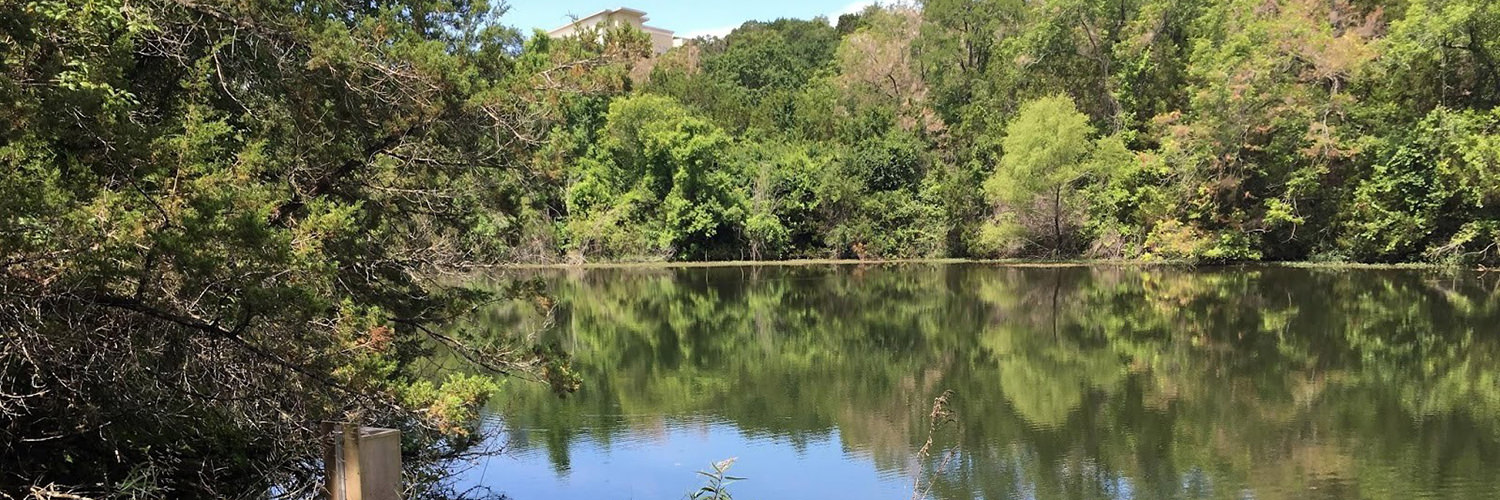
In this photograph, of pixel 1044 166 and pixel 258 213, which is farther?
pixel 1044 166

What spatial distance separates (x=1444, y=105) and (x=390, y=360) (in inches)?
1000

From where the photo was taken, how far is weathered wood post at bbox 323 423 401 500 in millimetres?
2773

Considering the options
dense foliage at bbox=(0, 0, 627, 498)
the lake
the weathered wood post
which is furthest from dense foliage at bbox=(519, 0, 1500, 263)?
the weathered wood post

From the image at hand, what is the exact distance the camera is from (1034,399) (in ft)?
32.0

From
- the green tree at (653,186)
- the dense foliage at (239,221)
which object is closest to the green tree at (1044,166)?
the green tree at (653,186)

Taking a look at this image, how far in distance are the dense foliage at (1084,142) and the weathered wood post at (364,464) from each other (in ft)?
42.8

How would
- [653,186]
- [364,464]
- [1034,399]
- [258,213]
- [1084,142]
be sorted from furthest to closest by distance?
[653,186], [1084,142], [1034,399], [258,213], [364,464]

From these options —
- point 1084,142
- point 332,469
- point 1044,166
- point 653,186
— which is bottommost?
point 332,469

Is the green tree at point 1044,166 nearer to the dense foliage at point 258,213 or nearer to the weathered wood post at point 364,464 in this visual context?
the dense foliage at point 258,213

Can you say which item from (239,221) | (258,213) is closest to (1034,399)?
(258,213)

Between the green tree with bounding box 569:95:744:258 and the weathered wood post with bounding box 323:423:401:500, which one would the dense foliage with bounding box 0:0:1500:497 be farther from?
the green tree with bounding box 569:95:744:258

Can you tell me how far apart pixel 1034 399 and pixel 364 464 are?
8117mm

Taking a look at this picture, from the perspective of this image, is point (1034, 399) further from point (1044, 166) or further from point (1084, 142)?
point (1084, 142)

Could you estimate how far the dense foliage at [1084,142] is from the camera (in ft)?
74.3
